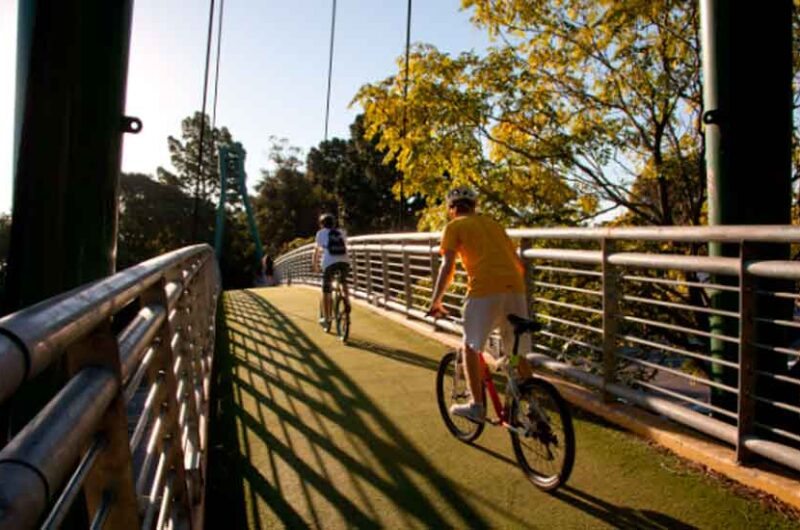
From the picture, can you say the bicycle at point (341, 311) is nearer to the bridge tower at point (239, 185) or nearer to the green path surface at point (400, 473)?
the green path surface at point (400, 473)

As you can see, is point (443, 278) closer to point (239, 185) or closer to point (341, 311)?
point (341, 311)

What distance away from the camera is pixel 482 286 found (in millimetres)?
3648

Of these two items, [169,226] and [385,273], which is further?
[169,226]

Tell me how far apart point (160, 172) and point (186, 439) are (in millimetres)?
67140

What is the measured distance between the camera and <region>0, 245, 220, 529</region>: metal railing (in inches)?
32.8

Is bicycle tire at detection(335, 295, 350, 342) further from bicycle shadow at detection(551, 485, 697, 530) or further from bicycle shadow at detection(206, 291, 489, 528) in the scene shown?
bicycle shadow at detection(551, 485, 697, 530)

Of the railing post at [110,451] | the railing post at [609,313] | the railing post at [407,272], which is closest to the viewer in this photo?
the railing post at [110,451]

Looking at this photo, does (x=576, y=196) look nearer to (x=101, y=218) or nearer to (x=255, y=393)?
(x=255, y=393)

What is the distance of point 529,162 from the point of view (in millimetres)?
8961

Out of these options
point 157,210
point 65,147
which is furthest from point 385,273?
point 157,210

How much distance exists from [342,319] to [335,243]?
0.95m

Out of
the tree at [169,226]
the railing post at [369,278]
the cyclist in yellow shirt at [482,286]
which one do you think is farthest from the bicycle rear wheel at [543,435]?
the tree at [169,226]

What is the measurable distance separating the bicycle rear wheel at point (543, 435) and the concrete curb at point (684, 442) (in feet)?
2.48

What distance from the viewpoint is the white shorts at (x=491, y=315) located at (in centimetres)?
364
